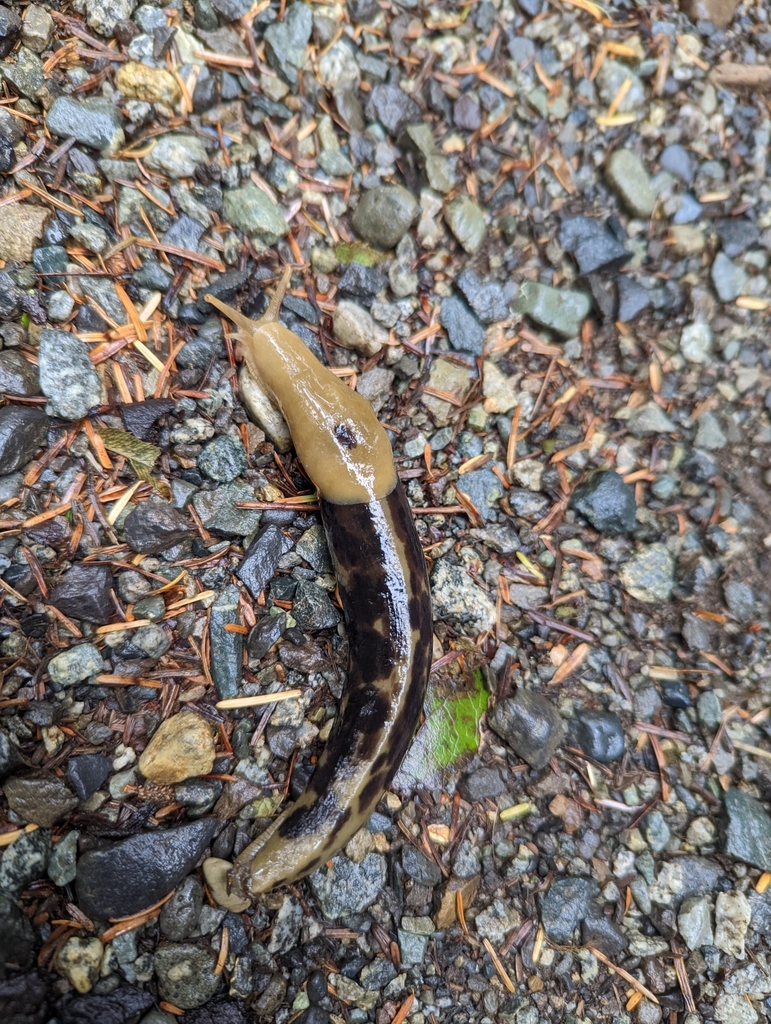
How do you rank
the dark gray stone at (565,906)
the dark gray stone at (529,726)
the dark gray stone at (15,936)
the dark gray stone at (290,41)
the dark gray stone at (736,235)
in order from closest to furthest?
the dark gray stone at (15,936)
the dark gray stone at (565,906)
the dark gray stone at (529,726)
the dark gray stone at (290,41)
the dark gray stone at (736,235)

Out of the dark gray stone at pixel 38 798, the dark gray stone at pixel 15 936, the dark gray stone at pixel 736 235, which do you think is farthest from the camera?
the dark gray stone at pixel 736 235

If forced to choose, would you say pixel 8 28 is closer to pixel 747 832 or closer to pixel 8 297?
pixel 8 297

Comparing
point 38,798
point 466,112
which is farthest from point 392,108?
point 38,798

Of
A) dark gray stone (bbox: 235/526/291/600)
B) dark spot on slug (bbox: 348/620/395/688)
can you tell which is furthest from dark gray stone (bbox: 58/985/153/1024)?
dark gray stone (bbox: 235/526/291/600)

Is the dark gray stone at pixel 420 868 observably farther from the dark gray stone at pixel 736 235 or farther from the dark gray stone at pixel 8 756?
the dark gray stone at pixel 736 235

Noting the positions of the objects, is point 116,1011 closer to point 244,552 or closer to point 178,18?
point 244,552

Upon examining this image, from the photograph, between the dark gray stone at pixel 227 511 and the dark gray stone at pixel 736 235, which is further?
the dark gray stone at pixel 736 235

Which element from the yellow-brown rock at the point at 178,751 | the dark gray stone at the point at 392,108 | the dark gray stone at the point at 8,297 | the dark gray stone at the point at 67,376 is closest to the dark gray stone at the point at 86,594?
the yellow-brown rock at the point at 178,751
